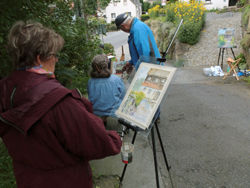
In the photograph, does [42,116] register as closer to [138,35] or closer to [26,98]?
[26,98]

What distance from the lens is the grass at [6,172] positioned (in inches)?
90.1

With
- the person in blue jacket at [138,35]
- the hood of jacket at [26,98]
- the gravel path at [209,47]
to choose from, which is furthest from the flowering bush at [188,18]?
the hood of jacket at [26,98]

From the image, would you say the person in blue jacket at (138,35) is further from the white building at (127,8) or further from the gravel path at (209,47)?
the white building at (127,8)

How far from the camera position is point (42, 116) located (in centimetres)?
96

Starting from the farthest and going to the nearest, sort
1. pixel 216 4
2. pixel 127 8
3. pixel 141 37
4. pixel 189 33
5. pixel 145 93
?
1. pixel 127 8
2. pixel 216 4
3. pixel 189 33
4. pixel 141 37
5. pixel 145 93

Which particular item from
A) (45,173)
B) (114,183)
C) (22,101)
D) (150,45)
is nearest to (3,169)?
(114,183)

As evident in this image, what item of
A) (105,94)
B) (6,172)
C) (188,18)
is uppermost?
(188,18)

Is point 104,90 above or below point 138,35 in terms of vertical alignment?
below

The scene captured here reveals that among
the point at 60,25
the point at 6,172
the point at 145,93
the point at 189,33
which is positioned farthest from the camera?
the point at 189,33

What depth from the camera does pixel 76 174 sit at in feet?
4.07

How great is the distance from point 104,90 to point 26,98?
1966 millimetres

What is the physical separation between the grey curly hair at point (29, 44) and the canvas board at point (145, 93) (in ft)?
3.01

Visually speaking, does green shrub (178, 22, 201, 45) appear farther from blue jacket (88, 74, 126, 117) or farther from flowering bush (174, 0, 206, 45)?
blue jacket (88, 74, 126, 117)

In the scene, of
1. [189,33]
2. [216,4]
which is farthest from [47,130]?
[216,4]
